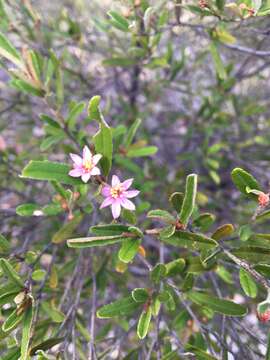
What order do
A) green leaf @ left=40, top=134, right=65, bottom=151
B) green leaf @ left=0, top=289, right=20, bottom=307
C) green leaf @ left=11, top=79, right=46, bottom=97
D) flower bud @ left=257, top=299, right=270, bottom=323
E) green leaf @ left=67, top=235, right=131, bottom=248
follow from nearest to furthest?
flower bud @ left=257, top=299, right=270, bottom=323, green leaf @ left=67, top=235, right=131, bottom=248, green leaf @ left=0, top=289, right=20, bottom=307, green leaf @ left=11, top=79, right=46, bottom=97, green leaf @ left=40, top=134, right=65, bottom=151

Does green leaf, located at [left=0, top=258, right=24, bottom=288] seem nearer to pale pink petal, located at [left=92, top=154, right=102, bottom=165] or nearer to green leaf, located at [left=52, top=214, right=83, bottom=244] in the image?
green leaf, located at [left=52, top=214, right=83, bottom=244]

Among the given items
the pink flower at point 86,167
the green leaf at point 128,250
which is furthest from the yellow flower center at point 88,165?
the green leaf at point 128,250

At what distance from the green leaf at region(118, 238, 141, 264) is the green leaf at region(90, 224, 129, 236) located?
37 mm

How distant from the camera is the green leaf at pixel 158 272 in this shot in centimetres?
120

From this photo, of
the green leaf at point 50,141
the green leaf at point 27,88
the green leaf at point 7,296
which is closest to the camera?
the green leaf at point 7,296

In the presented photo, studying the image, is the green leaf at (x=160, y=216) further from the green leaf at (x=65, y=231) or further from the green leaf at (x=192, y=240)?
the green leaf at (x=65, y=231)

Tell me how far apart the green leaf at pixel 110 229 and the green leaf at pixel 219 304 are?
1.27 feet

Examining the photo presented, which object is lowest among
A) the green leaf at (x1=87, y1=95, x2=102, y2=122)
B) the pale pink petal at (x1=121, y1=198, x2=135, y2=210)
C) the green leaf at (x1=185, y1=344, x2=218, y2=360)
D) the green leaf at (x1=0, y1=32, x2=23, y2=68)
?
the green leaf at (x1=185, y1=344, x2=218, y2=360)

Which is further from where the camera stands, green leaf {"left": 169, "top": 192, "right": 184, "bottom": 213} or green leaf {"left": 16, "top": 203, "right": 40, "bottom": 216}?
green leaf {"left": 16, "top": 203, "right": 40, "bottom": 216}

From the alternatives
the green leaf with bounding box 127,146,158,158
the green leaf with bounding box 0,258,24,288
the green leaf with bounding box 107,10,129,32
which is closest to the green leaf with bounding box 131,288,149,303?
the green leaf with bounding box 0,258,24,288

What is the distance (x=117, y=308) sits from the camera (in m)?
1.23

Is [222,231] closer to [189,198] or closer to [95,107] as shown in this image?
[189,198]

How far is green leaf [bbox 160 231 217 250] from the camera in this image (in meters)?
1.07

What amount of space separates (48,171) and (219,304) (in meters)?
0.68
